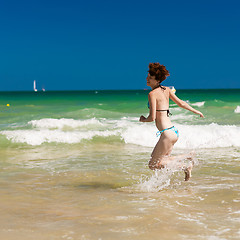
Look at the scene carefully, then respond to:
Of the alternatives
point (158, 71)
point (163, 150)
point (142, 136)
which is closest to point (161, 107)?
point (158, 71)

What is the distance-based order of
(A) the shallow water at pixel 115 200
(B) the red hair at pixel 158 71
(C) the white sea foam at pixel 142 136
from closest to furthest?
(A) the shallow water at pixel 115 200 → (B) the red hair at pixel 158 71 → (C) the white sea foam at pixel 142 136

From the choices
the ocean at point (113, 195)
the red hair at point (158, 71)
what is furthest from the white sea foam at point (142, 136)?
the red hair at point (158, 71)

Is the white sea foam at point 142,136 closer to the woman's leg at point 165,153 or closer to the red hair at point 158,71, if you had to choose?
the woman's leg at point 165,153

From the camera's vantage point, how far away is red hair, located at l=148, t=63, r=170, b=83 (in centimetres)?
516

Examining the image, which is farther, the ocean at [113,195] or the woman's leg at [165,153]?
the woman's leg at [165,153]

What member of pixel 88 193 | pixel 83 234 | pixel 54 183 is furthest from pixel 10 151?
pixel 83 234

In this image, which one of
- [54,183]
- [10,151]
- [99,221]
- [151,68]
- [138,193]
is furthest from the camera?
[10,151]

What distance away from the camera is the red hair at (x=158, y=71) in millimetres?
5156

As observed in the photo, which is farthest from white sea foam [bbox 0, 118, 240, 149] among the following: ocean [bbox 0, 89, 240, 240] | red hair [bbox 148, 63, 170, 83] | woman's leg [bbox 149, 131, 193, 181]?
red hair [bbox 148, 63, 170, 83]

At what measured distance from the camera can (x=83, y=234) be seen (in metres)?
3.82

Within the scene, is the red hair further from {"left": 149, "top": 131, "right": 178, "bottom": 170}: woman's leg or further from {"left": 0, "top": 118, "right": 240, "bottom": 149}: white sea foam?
{"left": 0, "top": 118, "right": 240, "bottom": 149}: white sea foam

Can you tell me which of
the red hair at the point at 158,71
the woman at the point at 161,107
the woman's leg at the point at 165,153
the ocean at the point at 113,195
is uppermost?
the red hair at the point at 158,71

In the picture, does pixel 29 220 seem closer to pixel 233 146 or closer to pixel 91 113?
pixel 233 146

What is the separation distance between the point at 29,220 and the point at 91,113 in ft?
70.5
